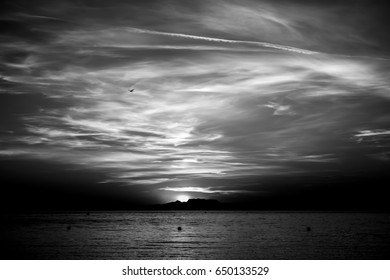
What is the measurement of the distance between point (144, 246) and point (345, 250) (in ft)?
87.2

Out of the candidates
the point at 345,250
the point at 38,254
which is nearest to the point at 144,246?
the point at 38,254

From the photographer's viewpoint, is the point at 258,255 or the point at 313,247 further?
the point at 313,247

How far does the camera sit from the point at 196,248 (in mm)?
52062

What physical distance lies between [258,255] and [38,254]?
24.9 meters

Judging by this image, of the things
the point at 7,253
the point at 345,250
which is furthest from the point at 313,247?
the point at 7,253

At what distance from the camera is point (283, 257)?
43000mm
